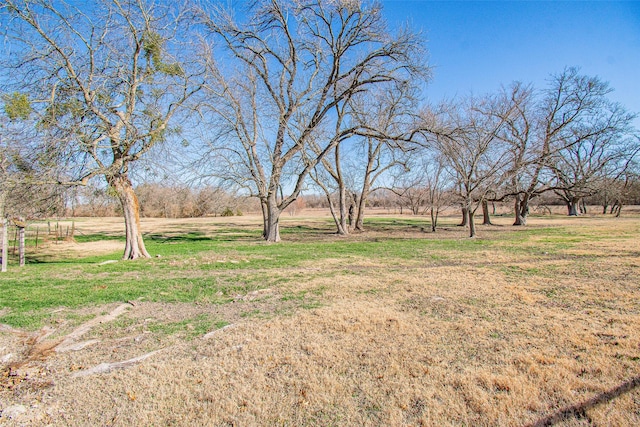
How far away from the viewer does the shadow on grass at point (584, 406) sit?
2611mm

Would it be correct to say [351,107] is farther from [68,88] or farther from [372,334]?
[372,334]

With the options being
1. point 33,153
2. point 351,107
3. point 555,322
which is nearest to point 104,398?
point 555,322

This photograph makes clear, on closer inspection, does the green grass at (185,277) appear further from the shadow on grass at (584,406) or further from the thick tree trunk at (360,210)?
the thick tree trunk at (360,210)

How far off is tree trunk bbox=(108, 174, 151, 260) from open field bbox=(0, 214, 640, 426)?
3.43m

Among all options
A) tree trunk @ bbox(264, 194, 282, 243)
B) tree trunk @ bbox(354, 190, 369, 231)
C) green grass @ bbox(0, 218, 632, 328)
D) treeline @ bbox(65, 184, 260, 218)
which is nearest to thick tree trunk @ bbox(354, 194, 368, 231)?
tree trunk @ bbox(354, 190, 369, 231)

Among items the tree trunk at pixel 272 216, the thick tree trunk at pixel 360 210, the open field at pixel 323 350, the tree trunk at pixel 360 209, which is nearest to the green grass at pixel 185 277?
the open field at pixel 323 350

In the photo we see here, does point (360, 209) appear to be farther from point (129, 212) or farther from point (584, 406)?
point (584, 406)

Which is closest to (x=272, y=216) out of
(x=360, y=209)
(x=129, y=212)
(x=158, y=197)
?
(x=158, y=197)

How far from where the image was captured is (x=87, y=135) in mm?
8961

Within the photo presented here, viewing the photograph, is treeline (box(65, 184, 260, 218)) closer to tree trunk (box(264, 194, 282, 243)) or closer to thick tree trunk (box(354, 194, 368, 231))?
tree trunk (box(264, 194, 282, 243))

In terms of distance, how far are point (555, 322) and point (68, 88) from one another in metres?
12.2

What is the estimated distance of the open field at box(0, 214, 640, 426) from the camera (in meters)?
2.79

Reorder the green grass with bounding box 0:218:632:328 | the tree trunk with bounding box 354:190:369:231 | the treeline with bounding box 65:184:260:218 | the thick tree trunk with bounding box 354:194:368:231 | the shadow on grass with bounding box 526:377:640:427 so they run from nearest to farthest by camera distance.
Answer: the shadow on grass with bounding box 526:377:640:427
the green grass with bounding box 0:218:632:328
the treeline with bounding box 65:184:260:218
the tree trunk with bounding box 354:190:369:231
the thick tree trunk with bounding box 354:194:368:231

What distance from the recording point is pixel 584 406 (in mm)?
2768
